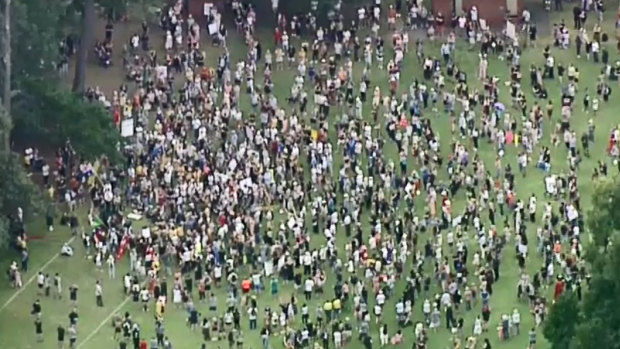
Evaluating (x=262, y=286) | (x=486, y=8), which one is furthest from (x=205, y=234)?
(x=486, y=8)

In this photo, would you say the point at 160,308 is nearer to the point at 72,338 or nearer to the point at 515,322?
the point at 72,338

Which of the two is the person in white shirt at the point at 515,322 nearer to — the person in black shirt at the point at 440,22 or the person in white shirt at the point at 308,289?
the person in white shirt at the point at 308,289

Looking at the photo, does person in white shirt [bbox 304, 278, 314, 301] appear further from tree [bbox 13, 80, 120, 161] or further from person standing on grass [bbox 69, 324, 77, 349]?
tree [bbox 13, 80, 120, 161]

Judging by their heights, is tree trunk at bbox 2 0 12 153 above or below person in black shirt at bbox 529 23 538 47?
below

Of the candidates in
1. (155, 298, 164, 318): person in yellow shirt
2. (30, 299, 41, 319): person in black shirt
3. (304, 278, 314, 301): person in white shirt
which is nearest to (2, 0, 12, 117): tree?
(30, 299, 41, 319): person in black shirt

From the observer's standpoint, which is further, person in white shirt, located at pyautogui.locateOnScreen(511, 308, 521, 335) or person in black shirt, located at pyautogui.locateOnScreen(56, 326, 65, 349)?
person in black shirt, located at pyautogui.locateOnScreen(56, 326, 65, 349)

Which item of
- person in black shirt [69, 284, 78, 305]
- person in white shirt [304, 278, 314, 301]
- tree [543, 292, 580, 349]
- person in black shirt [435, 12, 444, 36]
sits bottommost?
tree [543, 292, 580, 349]

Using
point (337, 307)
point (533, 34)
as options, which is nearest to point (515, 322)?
point (337, 307)

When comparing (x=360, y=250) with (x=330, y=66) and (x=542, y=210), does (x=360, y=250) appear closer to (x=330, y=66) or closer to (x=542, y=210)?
(x=542, y=210)
